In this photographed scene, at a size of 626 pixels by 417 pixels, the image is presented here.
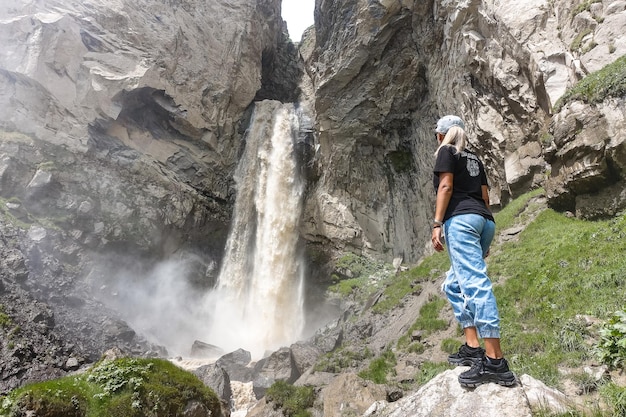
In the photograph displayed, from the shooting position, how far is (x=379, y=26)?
26375 mm

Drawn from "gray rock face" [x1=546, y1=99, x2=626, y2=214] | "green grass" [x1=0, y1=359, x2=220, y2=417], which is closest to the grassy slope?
"gray rock face" [x1=546, y1=99, x2=626, y2=214]

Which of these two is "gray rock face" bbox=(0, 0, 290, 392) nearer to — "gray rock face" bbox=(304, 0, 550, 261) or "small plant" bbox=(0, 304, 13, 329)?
"small plant" bbox=(0, 304, 13, 329)

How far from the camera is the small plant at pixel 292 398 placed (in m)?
8.43

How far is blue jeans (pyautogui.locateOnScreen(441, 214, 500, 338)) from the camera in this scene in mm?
3127

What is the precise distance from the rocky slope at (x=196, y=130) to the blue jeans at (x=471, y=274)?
13.4 metres

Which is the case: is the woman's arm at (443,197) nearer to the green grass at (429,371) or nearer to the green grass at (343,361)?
the green grass at (429,371)

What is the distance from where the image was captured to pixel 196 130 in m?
30.6

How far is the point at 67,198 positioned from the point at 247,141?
14435mm

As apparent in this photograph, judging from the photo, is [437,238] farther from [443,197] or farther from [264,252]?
[264,252]

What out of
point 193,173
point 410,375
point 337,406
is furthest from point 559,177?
point 193,173

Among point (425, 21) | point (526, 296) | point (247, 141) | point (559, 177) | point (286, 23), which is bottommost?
point (526, 296)

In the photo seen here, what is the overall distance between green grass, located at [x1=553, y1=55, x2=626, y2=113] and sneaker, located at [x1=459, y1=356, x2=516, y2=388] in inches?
430

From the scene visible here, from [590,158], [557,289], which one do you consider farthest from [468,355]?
[590,158]

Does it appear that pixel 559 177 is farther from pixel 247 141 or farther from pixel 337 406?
pixel 247 141
